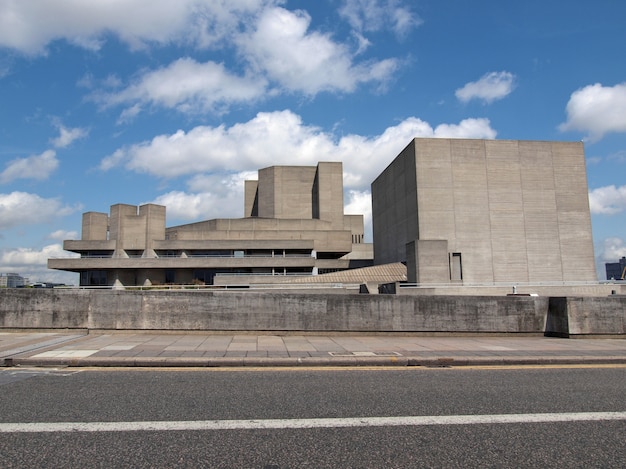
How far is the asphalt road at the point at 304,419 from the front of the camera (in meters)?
4.44

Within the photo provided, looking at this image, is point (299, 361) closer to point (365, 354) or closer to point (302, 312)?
point (365, 354)

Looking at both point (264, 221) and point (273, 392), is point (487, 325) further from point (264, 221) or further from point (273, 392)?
point (264, 221)

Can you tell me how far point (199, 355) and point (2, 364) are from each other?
12.2ft

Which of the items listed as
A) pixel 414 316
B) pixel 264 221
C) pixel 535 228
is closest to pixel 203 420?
pixel 414 316

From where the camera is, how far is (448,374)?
8797 millimetres

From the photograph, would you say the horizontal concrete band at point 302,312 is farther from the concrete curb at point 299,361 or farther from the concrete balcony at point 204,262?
the concrete balcony at point 204,262

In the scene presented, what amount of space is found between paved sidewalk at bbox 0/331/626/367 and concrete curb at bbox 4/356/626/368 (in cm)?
2

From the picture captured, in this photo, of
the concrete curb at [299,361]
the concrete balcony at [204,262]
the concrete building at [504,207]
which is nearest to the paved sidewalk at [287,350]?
the concrete curb at [299,361]

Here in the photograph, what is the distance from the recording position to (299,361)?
952cm

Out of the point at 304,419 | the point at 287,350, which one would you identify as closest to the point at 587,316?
the point at 287,350

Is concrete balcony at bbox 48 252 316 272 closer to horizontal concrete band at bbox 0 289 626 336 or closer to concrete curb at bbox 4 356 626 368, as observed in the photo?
horizontal concrete band at bbox 0 289 626 336

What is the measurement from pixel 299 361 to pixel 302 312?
4.39 meters

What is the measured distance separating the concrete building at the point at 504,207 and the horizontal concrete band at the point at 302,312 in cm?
4030

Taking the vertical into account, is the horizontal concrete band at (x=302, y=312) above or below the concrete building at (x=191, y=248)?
below
